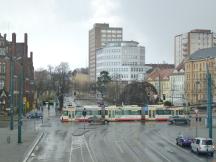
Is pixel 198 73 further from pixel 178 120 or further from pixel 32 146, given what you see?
pixel 32 146

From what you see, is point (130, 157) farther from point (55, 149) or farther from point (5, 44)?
point (5, 44)

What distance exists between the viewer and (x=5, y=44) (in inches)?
4338

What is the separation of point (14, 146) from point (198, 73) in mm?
110988

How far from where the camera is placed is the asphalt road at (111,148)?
144 ft

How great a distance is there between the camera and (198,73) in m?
158

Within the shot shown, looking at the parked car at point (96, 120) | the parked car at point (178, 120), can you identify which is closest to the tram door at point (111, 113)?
the parked car at point (96, 120)

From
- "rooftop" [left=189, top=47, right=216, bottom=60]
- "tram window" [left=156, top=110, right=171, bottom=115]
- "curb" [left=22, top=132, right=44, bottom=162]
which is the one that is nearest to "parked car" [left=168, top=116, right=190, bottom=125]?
"tram window" [left=156, top=110, right=171, bottom=115]

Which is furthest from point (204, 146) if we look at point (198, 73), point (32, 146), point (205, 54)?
point (198, 73)

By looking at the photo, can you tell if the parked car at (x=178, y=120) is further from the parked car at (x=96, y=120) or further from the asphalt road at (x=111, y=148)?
the asphalt road at (x=111, y=148)

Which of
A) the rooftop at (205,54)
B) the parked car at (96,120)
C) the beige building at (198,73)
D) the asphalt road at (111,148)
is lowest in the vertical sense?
the asphalt road at (111,148)

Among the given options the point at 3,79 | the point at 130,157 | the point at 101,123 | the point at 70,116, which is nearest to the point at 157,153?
the point at 130,157

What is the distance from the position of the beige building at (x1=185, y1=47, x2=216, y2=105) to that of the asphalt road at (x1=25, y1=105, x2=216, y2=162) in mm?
76163

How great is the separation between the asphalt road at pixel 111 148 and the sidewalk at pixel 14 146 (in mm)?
1051

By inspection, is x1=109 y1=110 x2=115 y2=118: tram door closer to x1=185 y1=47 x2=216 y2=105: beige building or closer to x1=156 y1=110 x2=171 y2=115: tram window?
x1=156 y1=110 x2=171 y2=115: tram window
